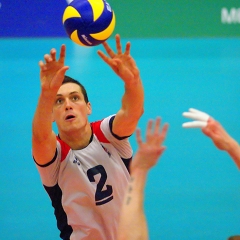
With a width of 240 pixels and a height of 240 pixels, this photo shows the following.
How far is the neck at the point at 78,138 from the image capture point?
3760 mm

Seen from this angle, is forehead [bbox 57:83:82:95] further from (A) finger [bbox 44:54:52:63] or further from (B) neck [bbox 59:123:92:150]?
(A) finger [bbox 44:54:52:63]

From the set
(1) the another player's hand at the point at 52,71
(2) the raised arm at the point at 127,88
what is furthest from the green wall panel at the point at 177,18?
(1) the another player's hand at the point at 52,71

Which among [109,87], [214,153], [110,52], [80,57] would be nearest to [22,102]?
[109,87]

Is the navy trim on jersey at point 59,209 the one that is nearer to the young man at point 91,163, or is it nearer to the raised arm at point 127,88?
the young man at point 91,163

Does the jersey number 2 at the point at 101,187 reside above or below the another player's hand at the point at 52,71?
below

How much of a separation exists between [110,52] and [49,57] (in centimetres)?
52

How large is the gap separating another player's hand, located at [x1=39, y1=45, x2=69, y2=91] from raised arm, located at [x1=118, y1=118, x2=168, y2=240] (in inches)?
40.6

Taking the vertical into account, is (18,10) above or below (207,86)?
above

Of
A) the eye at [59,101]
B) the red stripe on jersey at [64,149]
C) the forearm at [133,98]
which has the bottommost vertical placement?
the red stripe on jersey at [64,149]

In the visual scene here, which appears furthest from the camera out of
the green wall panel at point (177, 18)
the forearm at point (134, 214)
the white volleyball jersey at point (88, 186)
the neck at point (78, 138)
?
the green wall panel at point (177, 18)

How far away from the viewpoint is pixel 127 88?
11.8 ft

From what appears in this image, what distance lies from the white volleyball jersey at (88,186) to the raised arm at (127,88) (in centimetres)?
13

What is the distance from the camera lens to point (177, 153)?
671 cm

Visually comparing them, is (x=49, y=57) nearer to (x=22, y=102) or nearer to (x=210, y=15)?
(x=22, y=102)
